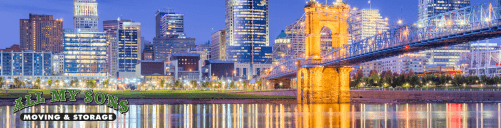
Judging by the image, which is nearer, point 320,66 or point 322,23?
point 320,66

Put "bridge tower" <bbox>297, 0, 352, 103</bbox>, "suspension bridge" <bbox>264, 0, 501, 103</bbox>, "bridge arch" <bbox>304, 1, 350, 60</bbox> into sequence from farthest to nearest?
"bridge arch" <bbox>304, 1, 350, 60</bbox>, "bridge tower" <bbox>297, 0, 352, 103</bbox>, "suspension bridge" <bbox>264, 0, 501, 103</bbox>

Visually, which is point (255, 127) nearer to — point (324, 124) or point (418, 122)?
point (324, 124)

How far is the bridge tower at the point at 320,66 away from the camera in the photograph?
70812mm

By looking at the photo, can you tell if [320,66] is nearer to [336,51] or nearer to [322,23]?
[336,51]

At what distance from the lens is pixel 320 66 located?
70438 mm

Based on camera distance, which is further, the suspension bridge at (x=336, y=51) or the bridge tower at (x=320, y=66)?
the bridge tower at (x=320, y=66)

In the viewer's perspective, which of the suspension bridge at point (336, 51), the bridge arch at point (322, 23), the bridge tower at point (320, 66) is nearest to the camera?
the suspension bridge at point (336, 51)

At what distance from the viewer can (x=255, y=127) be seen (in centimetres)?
3522

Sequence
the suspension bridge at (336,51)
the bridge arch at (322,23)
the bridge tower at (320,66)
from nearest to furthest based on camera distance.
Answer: the suspension bridge at (336,51) → the bridge tower at (320,66) → the bridge arch at (322,23)

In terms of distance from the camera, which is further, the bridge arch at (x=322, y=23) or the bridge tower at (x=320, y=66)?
the bridge arch at (x=322, y=23)

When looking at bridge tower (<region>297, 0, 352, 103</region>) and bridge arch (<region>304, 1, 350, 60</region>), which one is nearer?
bridge tower (<region>297, 0, 352, 103</region>)

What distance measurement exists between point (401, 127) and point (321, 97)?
36.1 m

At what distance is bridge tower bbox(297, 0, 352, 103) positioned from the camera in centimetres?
7081

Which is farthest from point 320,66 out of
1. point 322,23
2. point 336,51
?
point 322,23
